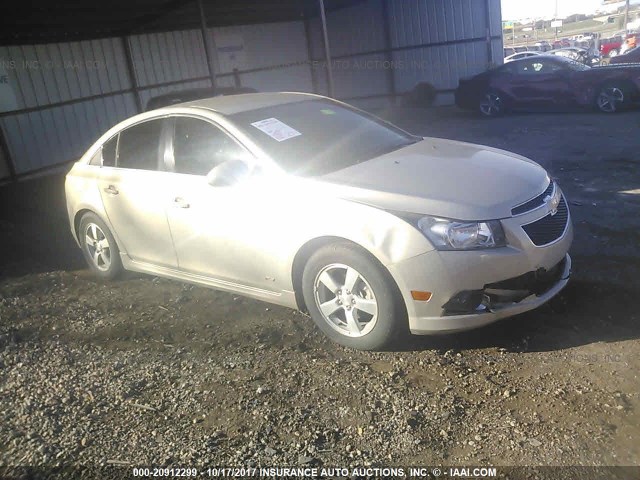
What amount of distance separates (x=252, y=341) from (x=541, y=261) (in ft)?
6.45

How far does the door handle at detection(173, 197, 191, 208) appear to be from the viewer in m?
4.40

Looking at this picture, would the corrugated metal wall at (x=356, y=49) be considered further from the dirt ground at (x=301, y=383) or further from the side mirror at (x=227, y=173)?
the side mirror at (x=227, y=173)

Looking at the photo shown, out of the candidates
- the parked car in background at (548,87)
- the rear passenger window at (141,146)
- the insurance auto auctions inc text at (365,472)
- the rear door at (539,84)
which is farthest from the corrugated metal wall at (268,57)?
the insurance auto auctions inc text at (365,472)

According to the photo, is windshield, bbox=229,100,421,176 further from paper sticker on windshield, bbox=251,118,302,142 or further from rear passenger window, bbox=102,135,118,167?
rear passenger window, bbox=102,135,118,167

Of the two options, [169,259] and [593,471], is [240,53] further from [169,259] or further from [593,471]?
[593,471]

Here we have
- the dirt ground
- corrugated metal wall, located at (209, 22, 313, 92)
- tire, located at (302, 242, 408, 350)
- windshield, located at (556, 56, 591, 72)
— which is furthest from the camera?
corrugated metal wall, located at (209, 22, 313, 92)

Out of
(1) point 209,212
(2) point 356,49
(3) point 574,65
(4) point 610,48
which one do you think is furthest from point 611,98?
(4) point 610,48

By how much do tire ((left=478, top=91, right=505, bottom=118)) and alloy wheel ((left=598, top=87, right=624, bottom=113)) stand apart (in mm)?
2281

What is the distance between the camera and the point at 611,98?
12312 millimetres

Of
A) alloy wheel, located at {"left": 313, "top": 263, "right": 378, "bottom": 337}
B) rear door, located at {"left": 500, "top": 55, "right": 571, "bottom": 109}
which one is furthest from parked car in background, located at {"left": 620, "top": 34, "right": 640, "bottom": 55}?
alloy wheel, located at {"left": 313, "top": 263, "right": 378, "bottom": 337}

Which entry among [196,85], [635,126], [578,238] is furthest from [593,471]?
[196,85]

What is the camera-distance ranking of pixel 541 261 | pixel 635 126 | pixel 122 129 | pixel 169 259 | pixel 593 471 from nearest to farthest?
pixel 593 471 < pixel 541 261 < pixel 169 259 < pixel 122 129 < pixel 635 126

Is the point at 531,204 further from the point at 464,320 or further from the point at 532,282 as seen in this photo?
the point at 464,320

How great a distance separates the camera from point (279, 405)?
3312mm
